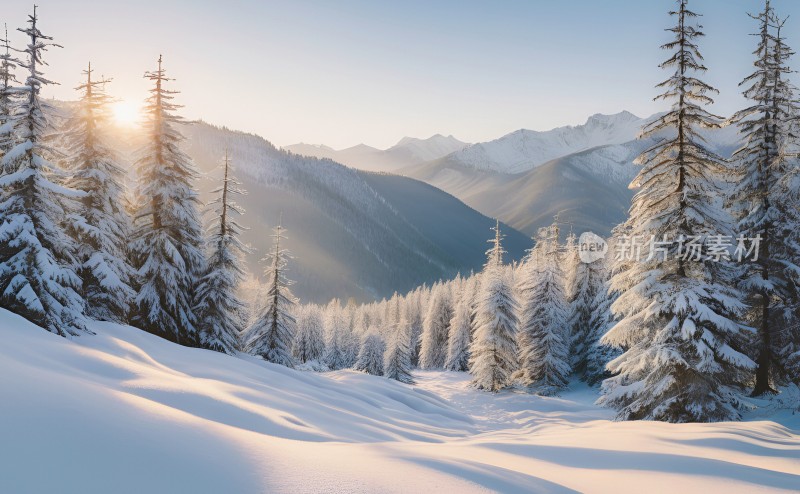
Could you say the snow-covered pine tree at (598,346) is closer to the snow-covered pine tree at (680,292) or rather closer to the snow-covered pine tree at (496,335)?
the snow-covered pine tree at (496,335)

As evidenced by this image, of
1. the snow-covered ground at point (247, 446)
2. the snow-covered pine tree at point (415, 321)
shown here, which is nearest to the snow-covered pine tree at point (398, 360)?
the snow-covered ground at point (247, 446)

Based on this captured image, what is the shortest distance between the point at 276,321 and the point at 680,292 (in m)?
23.4

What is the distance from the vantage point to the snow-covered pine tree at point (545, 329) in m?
35.5

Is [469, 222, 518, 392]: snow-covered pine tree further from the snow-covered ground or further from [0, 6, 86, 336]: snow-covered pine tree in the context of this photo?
[0, 6, 86, 336]: snow-covered pine tree

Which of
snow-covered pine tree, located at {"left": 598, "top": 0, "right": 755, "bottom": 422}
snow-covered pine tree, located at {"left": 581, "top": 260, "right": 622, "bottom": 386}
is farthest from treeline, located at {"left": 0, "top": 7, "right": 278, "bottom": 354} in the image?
snow-covered pine tree, located at {"left": 581, "top": 260, "right": 622, "bottom": 386}

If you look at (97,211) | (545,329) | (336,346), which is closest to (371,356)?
(336,346)

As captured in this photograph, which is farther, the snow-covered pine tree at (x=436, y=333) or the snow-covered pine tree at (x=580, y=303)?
the snow-covered pine tree at (x=436, y=333)

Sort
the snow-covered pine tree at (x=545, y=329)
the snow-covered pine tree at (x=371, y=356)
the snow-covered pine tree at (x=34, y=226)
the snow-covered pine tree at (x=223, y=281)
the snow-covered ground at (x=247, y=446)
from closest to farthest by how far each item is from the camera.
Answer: the snow-covered ground at (x=247, y=446), the snow-covered pine tree at (x=34, y=226), the snow-covered pine tree at (x=223, y=281), the snow-covered pine tree at (x=545, y=329), the snow-covered pine tree at (x=371, y=356)

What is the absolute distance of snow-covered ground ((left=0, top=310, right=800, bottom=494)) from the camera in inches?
159

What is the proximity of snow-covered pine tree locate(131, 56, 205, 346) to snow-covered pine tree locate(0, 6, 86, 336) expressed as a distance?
6.42m

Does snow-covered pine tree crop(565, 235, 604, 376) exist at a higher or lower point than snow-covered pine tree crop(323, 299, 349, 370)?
higher

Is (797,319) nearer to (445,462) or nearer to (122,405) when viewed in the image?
(445,462)

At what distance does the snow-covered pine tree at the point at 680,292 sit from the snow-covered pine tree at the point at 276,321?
20476 mm

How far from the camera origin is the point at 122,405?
5.45 meters
